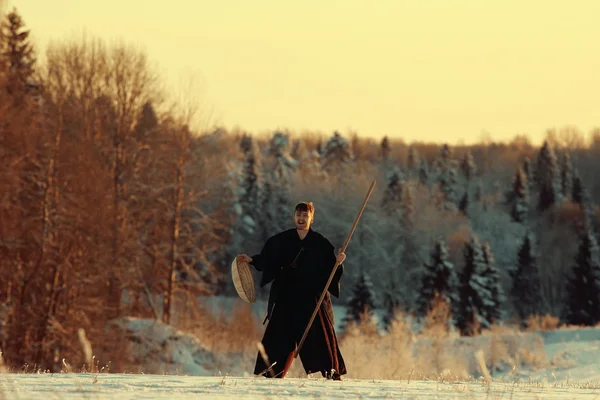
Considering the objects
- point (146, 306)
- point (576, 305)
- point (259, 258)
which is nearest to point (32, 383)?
point (259, 258)

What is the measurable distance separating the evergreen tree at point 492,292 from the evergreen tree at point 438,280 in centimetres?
243

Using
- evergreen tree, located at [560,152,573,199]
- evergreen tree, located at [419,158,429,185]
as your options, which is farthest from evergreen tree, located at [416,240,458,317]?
evergreen tree, located at [419,158,429,185]

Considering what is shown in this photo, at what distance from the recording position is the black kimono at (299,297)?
10.6m

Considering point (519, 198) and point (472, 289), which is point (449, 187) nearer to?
point (519, 198)

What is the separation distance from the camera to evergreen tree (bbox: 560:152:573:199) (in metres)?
111

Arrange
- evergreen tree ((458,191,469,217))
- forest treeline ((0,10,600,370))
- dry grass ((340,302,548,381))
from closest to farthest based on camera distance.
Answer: dry grass ((340,302,548,381)), forest treeline ((0,10,600,370)), evergreen tree ((458,191,469,217))

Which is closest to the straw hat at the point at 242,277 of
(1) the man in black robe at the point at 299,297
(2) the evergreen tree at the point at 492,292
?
(1) the man in black robe at the point at 299,297

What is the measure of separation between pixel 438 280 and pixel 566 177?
40409 millimetres

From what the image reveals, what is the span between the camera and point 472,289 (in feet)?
250

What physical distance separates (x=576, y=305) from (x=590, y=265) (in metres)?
4.05

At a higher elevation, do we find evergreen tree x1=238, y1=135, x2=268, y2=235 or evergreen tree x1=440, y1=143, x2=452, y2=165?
evergreen tree x1=440, y1=143, x2=452, y2=165

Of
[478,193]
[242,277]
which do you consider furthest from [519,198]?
[242,277]

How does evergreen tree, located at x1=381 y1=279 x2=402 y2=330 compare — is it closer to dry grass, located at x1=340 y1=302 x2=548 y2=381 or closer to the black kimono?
dry grass, located at x1=340 y1=302 x2=548 y2=381

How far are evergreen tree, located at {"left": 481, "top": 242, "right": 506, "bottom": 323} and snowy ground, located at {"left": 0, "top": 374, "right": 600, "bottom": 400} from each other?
222ft
